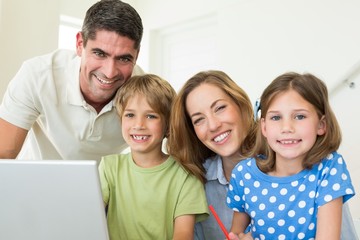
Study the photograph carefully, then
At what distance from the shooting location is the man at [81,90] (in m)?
1.33

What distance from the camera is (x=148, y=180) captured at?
4.03ft

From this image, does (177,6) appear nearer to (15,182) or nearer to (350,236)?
(350,236)

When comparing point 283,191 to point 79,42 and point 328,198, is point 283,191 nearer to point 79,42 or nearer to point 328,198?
point 328,198

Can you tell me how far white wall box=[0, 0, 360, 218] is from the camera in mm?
2449

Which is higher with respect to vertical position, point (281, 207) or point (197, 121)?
point (197, 121)

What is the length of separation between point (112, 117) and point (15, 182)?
0.82m

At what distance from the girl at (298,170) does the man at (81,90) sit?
54 cm

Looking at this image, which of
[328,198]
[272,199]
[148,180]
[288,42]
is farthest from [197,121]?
[288,42]

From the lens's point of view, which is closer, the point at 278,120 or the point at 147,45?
the point at 278,120

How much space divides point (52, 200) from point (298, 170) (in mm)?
626

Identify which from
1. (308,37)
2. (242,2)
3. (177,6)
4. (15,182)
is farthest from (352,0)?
(15,182)

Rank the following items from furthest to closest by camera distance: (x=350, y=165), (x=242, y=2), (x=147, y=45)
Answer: (x=147, y=45) < (x=242, y=2) < (x=350, y=165)

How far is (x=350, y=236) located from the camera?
3.49ft

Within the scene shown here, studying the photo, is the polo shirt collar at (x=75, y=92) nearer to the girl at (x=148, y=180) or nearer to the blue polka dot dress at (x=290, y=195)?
the girl at (x=148, y=180)
